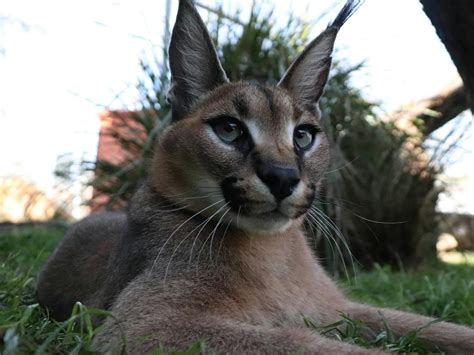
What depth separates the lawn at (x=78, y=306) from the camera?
6.19 ft

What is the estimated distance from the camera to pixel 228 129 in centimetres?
243

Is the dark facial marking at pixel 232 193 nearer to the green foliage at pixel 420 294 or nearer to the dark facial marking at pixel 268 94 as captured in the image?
the dark facial marking at pixel 268 94

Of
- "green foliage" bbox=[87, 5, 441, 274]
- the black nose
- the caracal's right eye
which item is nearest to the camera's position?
the black nose

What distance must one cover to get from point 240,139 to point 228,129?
75 millimetres

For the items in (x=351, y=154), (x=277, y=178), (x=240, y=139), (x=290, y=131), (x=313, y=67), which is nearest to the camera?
(x=277, y=178)

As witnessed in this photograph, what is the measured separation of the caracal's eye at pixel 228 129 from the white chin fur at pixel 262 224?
321 mm

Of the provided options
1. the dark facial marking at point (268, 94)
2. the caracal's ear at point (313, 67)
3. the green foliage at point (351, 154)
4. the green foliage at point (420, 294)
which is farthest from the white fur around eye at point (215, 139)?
the green foliage at point (351, 154)

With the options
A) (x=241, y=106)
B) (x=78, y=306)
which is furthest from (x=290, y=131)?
(x=78, y=306)

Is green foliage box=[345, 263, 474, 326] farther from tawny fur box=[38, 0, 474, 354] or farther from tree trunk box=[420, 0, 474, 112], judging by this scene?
tree trunk box=[420, 0, 474, 112]

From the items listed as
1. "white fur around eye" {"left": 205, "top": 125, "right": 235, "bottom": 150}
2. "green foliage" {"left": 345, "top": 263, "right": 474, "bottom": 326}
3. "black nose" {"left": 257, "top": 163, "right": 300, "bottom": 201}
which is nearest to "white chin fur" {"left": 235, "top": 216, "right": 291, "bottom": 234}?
"black nose" {"left": 257, "top": 163, "right": 300, "bottom": 201}

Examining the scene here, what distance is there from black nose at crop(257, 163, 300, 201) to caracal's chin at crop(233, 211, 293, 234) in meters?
0.09

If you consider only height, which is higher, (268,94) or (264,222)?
(268,94)

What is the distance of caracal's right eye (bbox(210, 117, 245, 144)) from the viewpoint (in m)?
2.40

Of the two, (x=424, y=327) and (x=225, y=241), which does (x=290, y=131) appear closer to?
(x=225, y=241)
